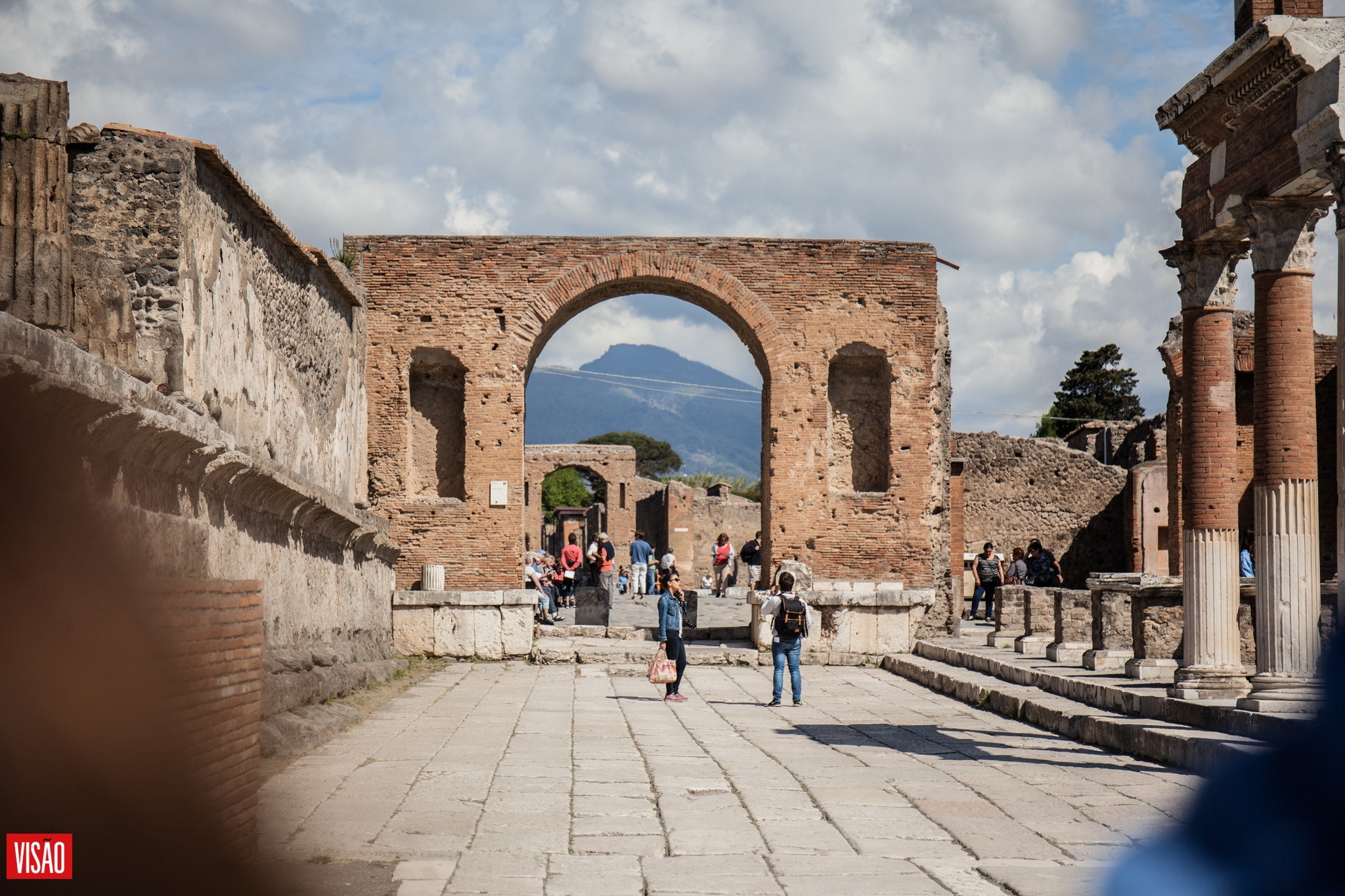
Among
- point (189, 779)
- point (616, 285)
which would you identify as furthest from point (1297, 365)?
point (616, 285)

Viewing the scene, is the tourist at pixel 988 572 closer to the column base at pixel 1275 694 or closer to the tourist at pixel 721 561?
the tourist at pixel 721 561

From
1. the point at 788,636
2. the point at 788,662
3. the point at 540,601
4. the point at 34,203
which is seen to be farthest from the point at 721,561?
the point at 34,203

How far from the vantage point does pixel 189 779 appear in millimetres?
2570

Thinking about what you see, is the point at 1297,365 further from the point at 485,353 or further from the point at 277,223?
the point at 485,353

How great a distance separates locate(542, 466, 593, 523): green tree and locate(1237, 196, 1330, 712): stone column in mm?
62397

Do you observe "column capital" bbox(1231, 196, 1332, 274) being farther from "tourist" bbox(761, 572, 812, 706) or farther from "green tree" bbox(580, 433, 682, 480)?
"green tree" bbox(580, 433, 682, 480)

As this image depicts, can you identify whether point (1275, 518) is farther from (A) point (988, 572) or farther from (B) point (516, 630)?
(A) point (988, 572)

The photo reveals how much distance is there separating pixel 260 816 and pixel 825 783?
3.00m

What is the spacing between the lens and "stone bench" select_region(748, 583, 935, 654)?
1543 cm

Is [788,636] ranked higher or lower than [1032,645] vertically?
Result: higher

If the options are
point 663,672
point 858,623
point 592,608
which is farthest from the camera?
point 592,608

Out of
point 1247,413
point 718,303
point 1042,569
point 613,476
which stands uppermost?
point 718,303

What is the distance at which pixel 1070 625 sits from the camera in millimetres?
13500

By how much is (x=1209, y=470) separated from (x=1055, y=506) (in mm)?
21130
